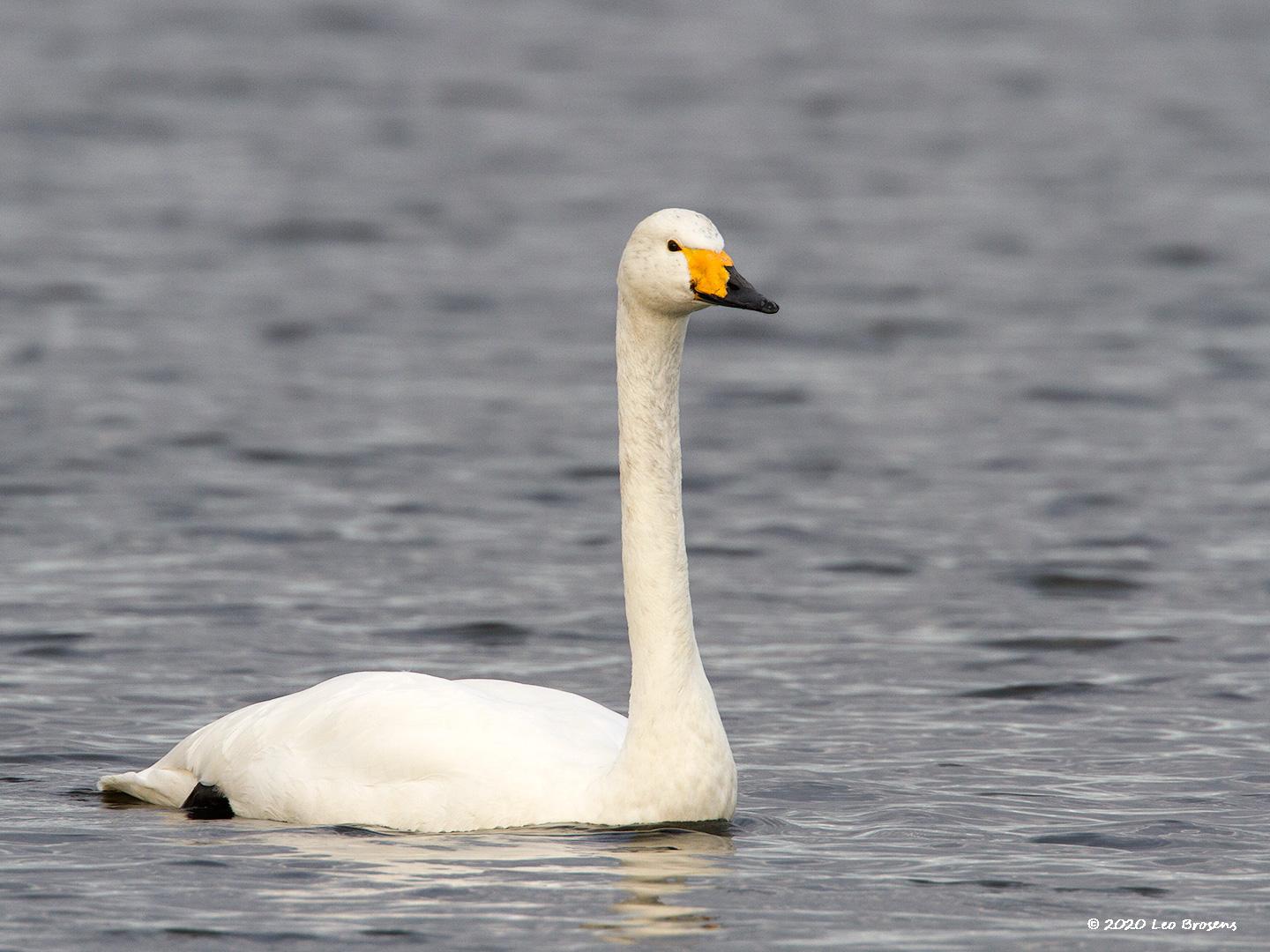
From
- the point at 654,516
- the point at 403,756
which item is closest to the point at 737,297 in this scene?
the point at 654,516

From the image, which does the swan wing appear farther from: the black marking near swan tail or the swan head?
the swan head

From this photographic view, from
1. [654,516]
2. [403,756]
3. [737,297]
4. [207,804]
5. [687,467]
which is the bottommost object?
[207,804]

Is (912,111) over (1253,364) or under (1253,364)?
over

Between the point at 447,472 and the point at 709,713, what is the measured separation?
311 inches

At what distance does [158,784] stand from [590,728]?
166 cm

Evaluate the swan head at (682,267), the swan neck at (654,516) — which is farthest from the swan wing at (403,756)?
the swan head at (682,267)

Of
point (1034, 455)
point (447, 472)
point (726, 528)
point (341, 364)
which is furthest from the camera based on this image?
point (341, 364)

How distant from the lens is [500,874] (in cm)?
832

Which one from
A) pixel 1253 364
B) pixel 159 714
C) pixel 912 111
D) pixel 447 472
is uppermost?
pixel 912 111

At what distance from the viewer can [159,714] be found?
11.0 meters

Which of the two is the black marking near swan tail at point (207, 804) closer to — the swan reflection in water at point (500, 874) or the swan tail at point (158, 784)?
the swan tail at point (158, 784)

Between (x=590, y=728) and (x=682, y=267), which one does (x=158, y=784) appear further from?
(x=682, y=267)

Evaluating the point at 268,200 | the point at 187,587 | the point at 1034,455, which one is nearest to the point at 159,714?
the point at 187,587

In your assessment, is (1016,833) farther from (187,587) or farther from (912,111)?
(912,111)
